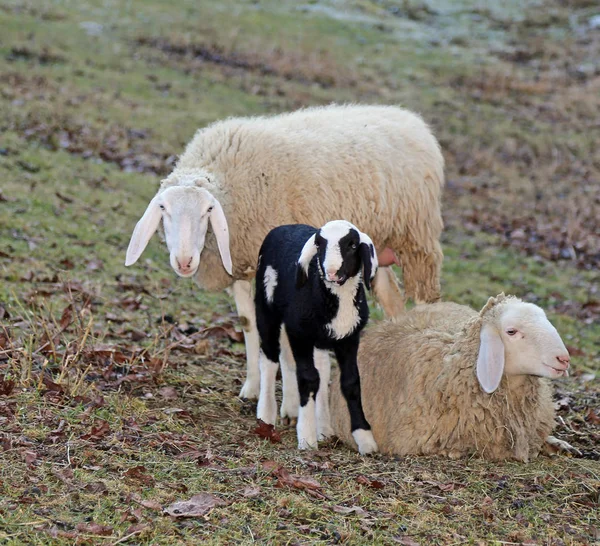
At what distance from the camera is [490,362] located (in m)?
5.02

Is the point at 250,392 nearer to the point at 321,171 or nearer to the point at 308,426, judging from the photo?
the point at 308,426

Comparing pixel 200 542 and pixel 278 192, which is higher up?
pixel 278 192

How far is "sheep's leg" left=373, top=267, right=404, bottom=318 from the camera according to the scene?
24.6 ft

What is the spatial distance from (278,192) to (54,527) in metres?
3.49

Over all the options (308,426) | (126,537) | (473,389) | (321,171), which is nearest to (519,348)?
(473,389)

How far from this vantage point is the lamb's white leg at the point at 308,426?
526cm

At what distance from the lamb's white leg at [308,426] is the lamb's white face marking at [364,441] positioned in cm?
27

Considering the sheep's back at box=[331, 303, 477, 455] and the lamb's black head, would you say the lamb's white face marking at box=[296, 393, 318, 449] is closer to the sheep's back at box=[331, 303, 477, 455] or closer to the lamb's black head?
the sheep's back at box=[331, 303, 477, 455]

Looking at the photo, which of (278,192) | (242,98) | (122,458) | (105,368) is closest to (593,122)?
(242,98)

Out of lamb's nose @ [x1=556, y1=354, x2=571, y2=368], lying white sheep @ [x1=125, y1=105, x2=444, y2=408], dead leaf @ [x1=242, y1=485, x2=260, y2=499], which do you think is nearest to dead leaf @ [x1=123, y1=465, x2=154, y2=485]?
dead leaf @ [x1=242, y1=485, x2=260, y2=499]

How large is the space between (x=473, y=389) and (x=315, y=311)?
3.65ft

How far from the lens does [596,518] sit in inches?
166

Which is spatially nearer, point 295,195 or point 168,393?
point 168,393

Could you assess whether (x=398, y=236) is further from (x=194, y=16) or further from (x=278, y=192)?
(x=194, y=16)
